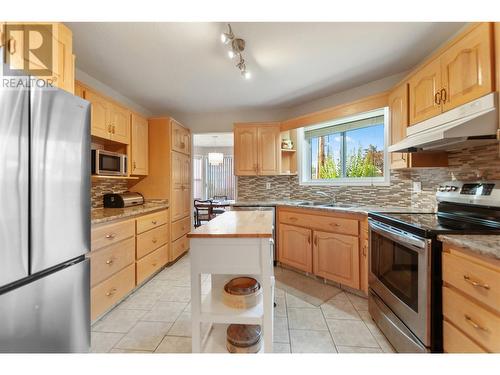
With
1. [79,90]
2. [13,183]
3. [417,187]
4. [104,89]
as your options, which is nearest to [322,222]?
[417,187]

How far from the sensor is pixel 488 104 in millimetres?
1224

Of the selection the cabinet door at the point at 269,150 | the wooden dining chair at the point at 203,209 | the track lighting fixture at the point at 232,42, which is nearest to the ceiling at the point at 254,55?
the track lighting fixture at the point at 232,42

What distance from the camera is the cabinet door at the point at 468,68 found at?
1.25 m

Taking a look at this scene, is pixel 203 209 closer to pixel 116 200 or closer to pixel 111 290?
pixel 116 200

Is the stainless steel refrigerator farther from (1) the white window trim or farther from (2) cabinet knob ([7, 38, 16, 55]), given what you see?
(1) the white window trim

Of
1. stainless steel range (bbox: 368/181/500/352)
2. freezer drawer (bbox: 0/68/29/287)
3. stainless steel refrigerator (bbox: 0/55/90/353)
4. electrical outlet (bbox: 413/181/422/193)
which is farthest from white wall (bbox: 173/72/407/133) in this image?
freezer drawer (bbox: 0/68/29/287)

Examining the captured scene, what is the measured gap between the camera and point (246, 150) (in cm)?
327

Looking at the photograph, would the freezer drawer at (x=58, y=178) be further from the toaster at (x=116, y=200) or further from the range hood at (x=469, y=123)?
the range hood at (x=469, y=123)

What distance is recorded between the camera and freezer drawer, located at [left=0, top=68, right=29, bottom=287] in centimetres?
87

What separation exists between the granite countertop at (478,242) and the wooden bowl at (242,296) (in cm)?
105

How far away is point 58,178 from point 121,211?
1227mm

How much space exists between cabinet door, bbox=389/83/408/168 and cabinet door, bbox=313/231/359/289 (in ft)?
2.86

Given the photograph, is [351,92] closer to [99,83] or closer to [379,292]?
[379,292]
